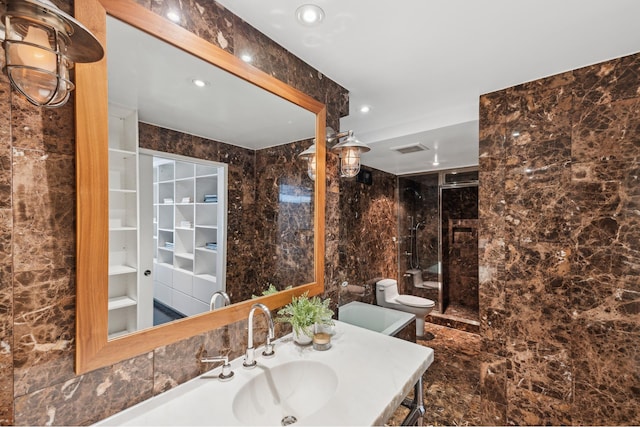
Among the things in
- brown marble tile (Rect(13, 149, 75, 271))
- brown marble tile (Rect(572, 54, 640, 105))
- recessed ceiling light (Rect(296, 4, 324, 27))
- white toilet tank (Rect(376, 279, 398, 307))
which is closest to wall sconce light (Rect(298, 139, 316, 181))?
recessed ceiling light (Rect(296, 4, 324, 27))

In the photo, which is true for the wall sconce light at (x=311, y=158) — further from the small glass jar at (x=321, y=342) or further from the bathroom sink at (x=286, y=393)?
the bathroom sink at (x=286, y=393)

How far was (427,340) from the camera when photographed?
3.40 meters

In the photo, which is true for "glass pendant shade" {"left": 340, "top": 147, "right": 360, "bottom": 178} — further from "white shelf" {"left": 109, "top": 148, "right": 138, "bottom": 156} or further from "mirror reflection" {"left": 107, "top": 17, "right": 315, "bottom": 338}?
"white shelf" {"left": 109, "top": 148, "right": 138, "bottom": 156}

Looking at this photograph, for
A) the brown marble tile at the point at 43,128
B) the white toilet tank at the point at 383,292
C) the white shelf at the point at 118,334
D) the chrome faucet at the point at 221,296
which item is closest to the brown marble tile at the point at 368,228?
the white toilet tank at the point at 383,292

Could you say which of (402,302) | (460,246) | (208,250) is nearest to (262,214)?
(208,250)

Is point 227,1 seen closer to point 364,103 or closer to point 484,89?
point 364,103

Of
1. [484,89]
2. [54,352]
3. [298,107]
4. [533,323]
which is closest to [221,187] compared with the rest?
[298,107]

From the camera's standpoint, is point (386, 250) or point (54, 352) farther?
point (386, 250)

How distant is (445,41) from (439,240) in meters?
3.40

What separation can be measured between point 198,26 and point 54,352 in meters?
1.26

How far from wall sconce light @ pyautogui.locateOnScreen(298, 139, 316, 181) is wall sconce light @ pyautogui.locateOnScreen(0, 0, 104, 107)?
105 centimetres

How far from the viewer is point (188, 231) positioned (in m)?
1.14

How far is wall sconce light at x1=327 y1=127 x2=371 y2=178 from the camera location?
1695 millimetres

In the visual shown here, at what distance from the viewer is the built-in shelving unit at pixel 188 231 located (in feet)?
3.38
